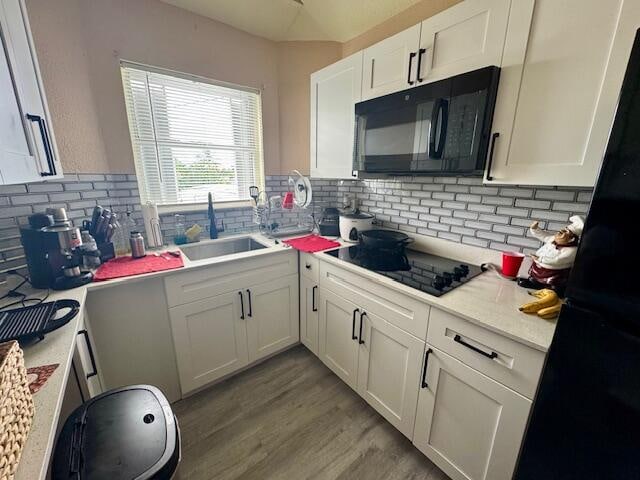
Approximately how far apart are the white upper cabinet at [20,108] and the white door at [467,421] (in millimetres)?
1725

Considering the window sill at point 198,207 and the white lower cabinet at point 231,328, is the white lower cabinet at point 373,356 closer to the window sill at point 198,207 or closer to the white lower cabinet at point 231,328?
the white lower cabinet at point 231,328

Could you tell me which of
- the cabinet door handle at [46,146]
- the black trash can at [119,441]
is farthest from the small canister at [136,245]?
the black trash can at [119,441]

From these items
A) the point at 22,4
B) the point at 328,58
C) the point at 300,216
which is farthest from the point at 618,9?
the point at 22,4

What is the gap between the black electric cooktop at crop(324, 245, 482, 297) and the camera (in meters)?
1.26

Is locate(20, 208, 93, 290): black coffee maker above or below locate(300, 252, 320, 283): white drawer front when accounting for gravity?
above

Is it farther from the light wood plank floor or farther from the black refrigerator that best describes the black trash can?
the black refrigerator

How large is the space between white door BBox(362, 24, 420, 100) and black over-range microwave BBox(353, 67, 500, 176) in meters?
0.09

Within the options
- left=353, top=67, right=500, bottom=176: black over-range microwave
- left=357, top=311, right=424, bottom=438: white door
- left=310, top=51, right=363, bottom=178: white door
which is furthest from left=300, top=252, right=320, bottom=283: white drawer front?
left=353, top=67, right=500, bottom=176: black over-range microwave

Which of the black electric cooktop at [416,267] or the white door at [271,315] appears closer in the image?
the black electric cooktop at [416,267]

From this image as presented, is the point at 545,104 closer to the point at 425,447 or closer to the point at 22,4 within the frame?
the point at 425,447

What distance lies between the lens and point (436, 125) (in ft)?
3.90

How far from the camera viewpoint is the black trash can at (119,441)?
72cm

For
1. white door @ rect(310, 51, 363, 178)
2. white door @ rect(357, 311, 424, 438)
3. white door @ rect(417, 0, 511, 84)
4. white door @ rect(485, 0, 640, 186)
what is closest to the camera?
white door @ rect(485, 0, 640, 186)

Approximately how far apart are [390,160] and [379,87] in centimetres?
45
